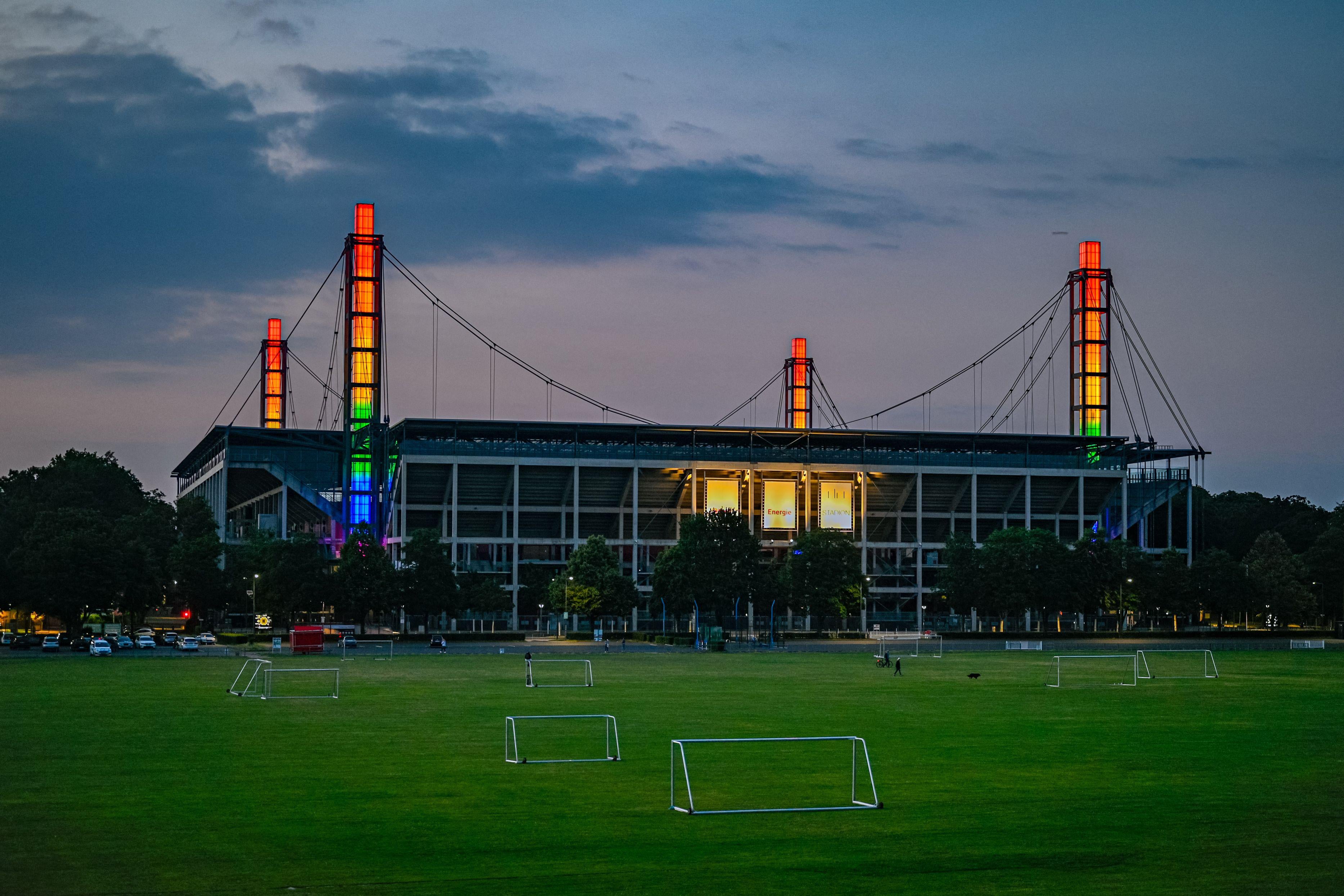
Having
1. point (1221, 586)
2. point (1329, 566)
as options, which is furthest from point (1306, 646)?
point (1329, 566)

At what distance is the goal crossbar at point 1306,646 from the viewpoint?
110125mm

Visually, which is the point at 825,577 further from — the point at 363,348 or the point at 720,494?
the point at 363,348

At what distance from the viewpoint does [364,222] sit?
176625mm

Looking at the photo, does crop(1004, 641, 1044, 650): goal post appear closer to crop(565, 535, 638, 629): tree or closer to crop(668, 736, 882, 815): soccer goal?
crop(565, 535, 638, 629): tree

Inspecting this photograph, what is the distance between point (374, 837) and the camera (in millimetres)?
21609

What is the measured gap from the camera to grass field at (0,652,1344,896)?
18938 mm

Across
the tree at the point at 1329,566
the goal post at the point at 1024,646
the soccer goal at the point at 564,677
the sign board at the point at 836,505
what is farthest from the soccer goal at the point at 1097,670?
the tree at the point at 1329,566

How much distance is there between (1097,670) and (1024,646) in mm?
40818

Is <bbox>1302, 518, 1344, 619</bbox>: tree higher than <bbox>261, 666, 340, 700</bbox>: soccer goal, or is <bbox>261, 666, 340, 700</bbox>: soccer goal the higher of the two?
<bbox>1302, 518, 1344, 619</bbox>: tree

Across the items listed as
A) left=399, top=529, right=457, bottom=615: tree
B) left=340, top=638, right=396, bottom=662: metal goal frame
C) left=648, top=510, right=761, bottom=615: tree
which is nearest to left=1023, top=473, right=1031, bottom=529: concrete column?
left=648, top=510, right=761, bottom=615: tree

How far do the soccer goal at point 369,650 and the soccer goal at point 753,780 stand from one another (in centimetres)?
5918

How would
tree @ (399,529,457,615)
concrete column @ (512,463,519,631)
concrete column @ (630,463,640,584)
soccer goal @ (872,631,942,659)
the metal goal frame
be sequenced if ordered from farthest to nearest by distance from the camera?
1. concrete column @ (630,463,640,584)
2. concrete column @ (512,463,519,631)
3. tree @ (399,529,457,615)
4. soccer goal @ (872,631,942,659)
5. the metal goal frame

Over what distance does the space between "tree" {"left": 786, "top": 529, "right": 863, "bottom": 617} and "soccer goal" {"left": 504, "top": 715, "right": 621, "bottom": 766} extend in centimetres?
9303

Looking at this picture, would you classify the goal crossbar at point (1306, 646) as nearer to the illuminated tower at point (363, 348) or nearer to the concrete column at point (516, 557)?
the concrete column at point (516, 557)
